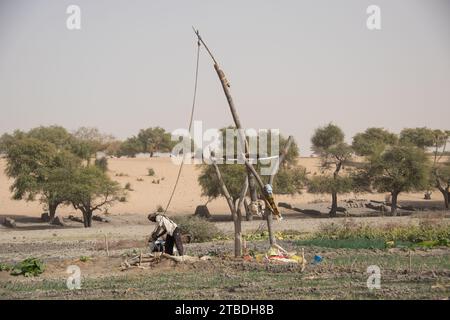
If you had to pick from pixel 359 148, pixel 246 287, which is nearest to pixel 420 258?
pixel 246 287

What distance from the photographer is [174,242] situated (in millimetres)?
17656

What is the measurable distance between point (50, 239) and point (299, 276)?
58.3ft

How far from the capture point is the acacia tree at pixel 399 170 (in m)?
40.1

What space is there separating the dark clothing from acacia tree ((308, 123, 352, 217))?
2425cm

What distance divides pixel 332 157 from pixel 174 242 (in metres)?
34.6

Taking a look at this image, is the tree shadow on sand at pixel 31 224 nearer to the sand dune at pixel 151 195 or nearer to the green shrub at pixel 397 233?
the sand dune at pixel 151 195

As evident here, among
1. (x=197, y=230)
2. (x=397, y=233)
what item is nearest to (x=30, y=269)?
(x=197, y=230)

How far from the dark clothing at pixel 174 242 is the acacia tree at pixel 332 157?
79.6 feet

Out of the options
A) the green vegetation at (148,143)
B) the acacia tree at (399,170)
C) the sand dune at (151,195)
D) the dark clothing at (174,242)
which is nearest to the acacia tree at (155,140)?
the green vegetation at (148,143)

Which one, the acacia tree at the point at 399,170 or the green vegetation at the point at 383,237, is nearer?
the green vegetation at the point at 383,237

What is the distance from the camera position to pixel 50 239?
3028cm

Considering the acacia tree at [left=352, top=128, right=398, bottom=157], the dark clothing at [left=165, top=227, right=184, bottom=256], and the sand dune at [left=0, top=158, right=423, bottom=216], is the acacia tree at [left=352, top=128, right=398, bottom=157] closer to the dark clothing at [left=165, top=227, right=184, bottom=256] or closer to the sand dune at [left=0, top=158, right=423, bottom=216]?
the sand dune at [left=0, top=158, right=423, bottom=216]

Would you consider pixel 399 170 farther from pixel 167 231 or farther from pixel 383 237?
pixel 167 231
